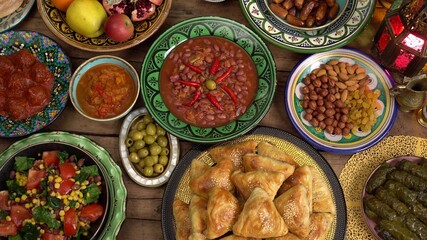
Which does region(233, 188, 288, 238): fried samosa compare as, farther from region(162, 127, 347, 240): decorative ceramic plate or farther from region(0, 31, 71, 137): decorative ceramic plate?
region(0, 31, 71, 137): decorative ceramic plate

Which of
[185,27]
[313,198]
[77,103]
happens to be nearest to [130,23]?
[185,27]

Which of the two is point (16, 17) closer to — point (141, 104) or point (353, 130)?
point (141, 104)

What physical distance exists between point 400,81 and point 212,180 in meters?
1.28

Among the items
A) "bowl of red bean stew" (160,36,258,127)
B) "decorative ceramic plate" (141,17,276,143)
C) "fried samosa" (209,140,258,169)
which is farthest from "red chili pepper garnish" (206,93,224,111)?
"fried samosa" (209,140,258,169)

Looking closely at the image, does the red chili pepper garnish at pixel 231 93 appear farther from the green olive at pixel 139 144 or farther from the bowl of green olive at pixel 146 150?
the green olive at pixel 139 144

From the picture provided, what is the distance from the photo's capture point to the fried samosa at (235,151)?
198 cm

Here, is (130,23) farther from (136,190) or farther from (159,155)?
(136,190)

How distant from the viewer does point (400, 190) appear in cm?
207

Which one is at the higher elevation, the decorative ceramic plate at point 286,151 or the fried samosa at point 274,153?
the fried samosa at point 274,153

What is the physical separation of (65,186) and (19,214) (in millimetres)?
244

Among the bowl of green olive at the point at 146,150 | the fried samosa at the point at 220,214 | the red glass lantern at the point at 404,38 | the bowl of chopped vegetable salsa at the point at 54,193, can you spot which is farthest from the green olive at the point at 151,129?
the red glass lantern at the point at 404,38

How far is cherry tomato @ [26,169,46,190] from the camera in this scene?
2.00 meters

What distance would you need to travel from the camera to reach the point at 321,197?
6.30ft

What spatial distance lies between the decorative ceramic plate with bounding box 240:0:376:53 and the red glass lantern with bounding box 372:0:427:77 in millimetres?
138
